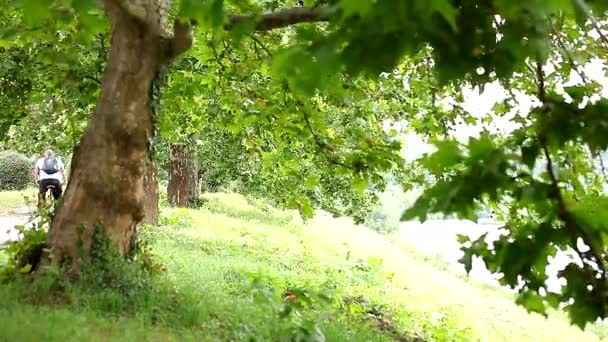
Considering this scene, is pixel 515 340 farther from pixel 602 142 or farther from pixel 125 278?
pixel 602 142

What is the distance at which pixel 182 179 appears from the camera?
21031mm

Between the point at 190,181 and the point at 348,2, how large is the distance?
65.8 feet

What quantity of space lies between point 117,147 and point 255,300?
2535 millimetres

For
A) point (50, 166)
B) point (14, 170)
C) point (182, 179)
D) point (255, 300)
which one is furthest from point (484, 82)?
point (14, 170)

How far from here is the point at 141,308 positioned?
226 inches

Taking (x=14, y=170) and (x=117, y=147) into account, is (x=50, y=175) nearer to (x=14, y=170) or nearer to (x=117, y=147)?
(x=117, y=147)

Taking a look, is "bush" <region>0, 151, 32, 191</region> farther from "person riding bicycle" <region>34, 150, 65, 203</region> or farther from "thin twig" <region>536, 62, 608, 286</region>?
"thin twig" <region>536, 62, 608, 286</region>

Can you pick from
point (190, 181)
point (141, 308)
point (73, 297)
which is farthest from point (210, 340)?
point (190, 181)

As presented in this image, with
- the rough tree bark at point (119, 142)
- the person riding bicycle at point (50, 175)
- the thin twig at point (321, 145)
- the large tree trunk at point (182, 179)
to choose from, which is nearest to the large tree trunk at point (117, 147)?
the rough tree bark at point (119, 142)

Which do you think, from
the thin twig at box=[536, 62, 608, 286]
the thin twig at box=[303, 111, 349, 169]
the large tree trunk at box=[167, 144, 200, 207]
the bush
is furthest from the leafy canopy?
the bush

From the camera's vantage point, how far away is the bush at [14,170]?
3381cm

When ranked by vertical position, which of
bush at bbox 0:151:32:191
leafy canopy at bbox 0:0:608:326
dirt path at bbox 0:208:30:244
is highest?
leafy canopy at bbox 0:0:608:326

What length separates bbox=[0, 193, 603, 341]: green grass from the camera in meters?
4.99

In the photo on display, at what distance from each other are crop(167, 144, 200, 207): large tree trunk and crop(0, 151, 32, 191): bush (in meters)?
16.0
